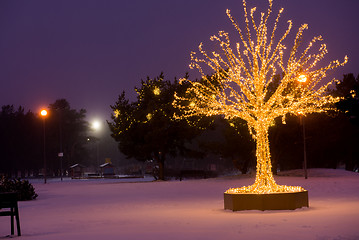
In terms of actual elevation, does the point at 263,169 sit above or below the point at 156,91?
below

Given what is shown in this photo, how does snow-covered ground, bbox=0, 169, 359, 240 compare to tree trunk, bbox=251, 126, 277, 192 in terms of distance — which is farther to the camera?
tree trunk, bbox=251, 126, 277, 192

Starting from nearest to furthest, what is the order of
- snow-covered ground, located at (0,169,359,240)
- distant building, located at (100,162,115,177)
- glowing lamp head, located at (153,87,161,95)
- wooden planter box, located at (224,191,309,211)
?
1. snow-covered ground, located at (0,169,359,240)
2. wooden planter box, located at (224,191,309,211)
3. glowing lamp head, located at (153,87,161,95)
4. distant building, located at (100,162,115,177)

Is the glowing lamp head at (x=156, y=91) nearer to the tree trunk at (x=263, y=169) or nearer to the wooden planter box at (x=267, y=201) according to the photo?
the tree trunk at (x=263, y=169)

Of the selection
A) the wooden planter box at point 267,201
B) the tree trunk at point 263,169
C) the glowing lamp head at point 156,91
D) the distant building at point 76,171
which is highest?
the glowing lamp head at point 156,91

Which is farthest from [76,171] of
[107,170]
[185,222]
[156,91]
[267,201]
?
[185,222]

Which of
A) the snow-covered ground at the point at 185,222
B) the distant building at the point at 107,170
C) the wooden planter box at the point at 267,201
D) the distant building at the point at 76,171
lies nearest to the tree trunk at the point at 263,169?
the wooden planter box at the point at 267,201

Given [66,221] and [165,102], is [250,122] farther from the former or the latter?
[165,102]

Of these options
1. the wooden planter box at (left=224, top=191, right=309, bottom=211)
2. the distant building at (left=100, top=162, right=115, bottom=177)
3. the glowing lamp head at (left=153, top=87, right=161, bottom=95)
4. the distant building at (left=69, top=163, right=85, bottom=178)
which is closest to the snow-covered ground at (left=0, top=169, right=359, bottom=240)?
the wooden planter box at (left=224, top=191, right=309, bottom=211)

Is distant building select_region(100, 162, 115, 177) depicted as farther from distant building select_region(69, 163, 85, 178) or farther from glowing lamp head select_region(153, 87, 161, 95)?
glowing lamp head select_region(153, 87, 161, 95)

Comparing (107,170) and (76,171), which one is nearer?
(107,170)

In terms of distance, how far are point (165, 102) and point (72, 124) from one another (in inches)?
2573

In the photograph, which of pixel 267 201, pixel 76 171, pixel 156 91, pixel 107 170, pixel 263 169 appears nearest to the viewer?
pixel 267 201

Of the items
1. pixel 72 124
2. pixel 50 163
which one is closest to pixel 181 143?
pixel 50 163

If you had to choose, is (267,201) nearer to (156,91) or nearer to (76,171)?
(156,91)
